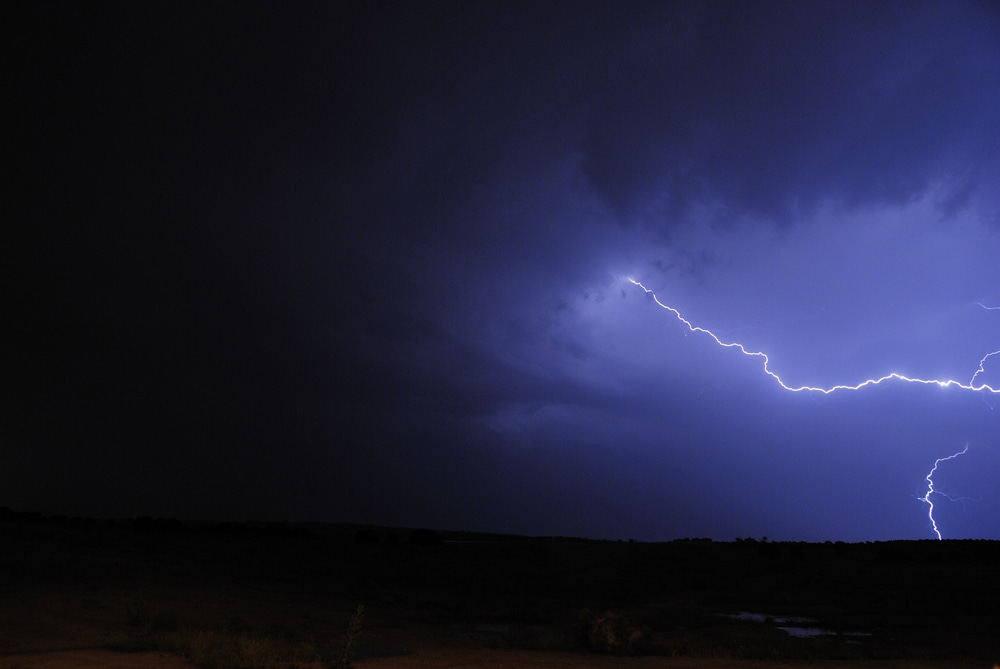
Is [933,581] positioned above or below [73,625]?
above

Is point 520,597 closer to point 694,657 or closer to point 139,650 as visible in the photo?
point 694,657

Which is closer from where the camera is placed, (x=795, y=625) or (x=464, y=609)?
(x=795, y=625)

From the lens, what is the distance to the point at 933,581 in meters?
35.4

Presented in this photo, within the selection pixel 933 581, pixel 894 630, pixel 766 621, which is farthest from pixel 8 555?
pixel 933 581

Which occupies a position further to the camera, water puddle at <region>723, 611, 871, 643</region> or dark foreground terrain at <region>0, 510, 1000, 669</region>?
water puddle at <region>723, 611, 871, 643</region>

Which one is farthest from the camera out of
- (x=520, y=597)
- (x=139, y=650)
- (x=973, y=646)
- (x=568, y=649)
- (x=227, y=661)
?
(x=520, y=597)

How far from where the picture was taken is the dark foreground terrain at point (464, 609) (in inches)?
543

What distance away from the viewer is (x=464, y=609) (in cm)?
2559

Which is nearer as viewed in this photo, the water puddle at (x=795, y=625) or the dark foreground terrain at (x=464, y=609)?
the dark foreground terrain at (x=464, y=609)

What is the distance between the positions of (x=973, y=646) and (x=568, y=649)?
10725mm

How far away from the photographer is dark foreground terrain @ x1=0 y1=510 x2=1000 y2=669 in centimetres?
1380

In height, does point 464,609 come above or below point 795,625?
below

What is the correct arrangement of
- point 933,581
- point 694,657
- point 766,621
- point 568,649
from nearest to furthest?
point 694,657, point 568,649, point 766,621, point 933,581

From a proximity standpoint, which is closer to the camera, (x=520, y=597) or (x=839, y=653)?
(x=839, y=653)
